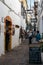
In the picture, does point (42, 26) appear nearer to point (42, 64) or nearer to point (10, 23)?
point (10, 23)

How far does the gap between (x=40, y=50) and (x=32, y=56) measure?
1.77 feet

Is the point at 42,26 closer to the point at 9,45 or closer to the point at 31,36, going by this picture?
the point at 31,36

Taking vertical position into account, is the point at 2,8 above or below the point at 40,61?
above

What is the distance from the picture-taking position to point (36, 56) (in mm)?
13578

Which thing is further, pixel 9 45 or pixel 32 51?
pixel 9 45

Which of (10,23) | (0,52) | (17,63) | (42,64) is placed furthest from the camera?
(10,23)

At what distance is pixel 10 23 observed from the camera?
2283 cm

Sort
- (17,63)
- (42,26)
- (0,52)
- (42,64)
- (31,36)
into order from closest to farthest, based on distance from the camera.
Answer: (42,64), (17,63), (0,52), (31,36), (42,26)

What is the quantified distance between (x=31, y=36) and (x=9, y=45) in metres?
8.09

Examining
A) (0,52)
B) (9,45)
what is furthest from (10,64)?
(9,45)

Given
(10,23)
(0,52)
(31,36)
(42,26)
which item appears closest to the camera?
(0,52)

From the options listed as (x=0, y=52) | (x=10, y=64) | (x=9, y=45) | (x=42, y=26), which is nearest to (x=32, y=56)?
(x=10, y=64)

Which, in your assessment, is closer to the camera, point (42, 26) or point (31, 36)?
point (31, 36)

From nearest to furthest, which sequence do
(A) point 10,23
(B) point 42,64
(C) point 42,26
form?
(B) point 42,64
(A) point 10,23
(C) point 42,26
